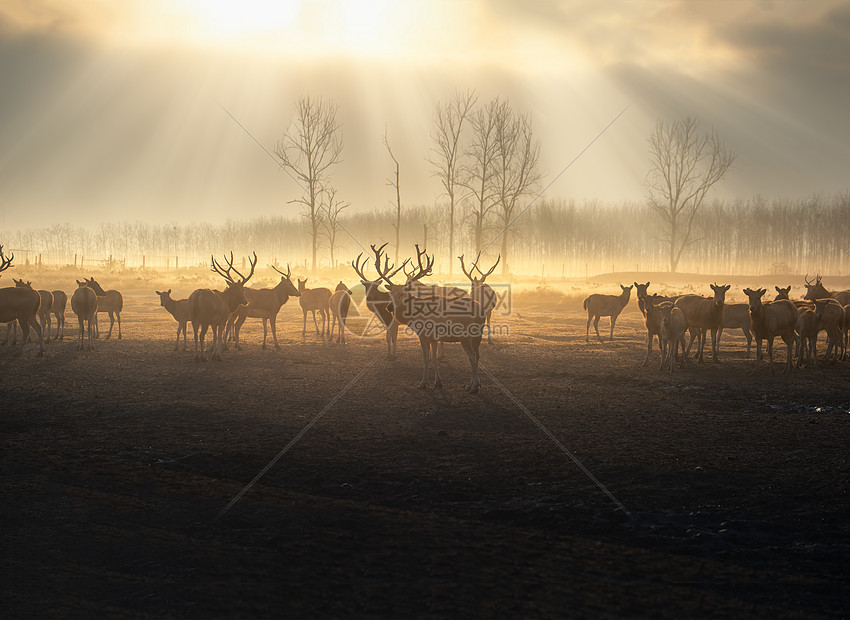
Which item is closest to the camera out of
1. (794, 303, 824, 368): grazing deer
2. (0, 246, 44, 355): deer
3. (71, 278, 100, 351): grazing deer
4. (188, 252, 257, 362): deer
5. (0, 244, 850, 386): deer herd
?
(0, 244, 850, 386): deer herd

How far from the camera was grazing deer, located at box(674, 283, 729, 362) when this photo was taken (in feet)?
58.1

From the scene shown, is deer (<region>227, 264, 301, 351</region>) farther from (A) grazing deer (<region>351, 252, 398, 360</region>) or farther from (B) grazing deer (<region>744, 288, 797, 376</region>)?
(B) grazing deer (<region>744, 288, 797, 376</region>)

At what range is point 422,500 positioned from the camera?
23.3ft

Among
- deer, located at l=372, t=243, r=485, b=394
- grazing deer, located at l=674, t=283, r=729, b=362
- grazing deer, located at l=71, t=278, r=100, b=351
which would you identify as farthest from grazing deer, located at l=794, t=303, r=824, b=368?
grazing deer, located at l=71, t=278, r=100, b=351

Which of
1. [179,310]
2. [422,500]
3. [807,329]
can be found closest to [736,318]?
[807,329]

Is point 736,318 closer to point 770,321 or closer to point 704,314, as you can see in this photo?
point 704,314

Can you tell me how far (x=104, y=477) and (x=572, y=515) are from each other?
218 inches

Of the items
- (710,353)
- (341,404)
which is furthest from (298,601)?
(710,353)

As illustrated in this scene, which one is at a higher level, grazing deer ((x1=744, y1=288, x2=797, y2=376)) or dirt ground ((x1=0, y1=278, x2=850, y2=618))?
grazing deer ((x1=744, y1=288, x2=797, y2=376))

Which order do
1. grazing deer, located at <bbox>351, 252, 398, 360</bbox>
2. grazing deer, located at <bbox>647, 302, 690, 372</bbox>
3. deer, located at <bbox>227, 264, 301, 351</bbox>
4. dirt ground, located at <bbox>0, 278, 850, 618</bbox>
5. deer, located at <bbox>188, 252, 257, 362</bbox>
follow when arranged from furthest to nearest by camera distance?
deer, located at <bbox>227, 264, 301, 351</bbox>, deer, located at <bbox>188, 252, 257, 362</bbox>, grazing deer, located at <bbox>351, 252, 398, 360</bbox>, grazing deer, located at <bbox>647, 302, 690, 372</bbox>, dirt ground, located at <bbox>0, 278, 850, 618</bbox>

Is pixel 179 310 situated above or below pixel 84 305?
below

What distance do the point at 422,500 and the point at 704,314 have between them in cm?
1365

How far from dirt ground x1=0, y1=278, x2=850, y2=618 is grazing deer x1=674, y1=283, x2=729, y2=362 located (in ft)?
12.8

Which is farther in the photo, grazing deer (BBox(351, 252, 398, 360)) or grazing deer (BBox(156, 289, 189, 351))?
grazing deer (BBox(156, 289, 189, 351))
